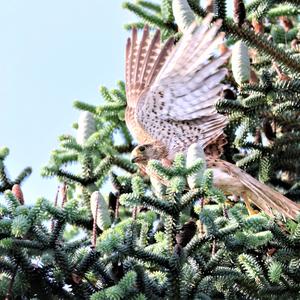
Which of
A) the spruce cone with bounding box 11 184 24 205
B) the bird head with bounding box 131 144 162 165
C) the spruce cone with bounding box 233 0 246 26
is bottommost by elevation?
the spruce cone with bounding box 11 184 24 205

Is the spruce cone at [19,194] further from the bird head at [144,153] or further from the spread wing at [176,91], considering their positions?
the spread wing at [176,91]

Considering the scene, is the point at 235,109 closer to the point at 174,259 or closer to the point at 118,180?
the point at 118,180

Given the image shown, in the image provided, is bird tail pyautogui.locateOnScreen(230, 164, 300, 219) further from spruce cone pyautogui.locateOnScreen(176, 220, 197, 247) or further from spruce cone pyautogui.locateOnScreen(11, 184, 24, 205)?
spruce cone pyautogui.locateOnScreen(11, 184, 24, 205)

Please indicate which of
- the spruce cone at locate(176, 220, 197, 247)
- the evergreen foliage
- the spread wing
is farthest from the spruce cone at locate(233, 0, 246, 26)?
the spruce cone at locate(176, 220, 197, 247)

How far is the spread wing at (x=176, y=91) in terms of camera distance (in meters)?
5.89

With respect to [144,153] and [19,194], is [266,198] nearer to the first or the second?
[144,153]

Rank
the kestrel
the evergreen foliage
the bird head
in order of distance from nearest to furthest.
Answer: the evergreen foliage
the kestrel
the bird head

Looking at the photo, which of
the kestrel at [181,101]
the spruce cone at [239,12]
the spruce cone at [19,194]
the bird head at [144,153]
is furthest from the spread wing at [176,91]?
the spruce cone at [19,194]

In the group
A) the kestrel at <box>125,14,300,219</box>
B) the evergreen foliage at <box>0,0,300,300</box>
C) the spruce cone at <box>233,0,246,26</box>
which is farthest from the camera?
the kestrel at <box>125,14,300,219</box>

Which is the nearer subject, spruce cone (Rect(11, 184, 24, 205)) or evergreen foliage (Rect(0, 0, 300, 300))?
evergreen foliage (Rect(0, 0, 300, 300))

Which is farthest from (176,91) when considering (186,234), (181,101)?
(186,234)

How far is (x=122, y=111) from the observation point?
6.15 meters

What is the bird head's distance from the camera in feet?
19.3

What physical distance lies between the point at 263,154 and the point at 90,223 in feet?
4.35
